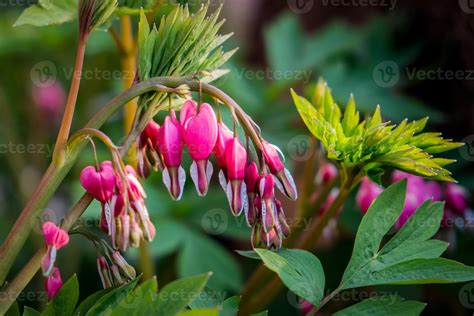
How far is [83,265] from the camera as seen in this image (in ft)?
7.24

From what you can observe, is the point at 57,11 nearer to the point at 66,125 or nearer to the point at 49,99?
the point at 66,125

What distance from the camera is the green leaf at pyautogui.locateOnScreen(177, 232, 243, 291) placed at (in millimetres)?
1685

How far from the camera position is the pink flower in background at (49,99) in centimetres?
268

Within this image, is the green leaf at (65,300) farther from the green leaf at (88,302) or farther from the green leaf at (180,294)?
the green leaf at (180,294)

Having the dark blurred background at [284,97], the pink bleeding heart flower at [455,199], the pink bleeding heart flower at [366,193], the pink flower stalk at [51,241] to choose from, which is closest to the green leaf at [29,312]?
the pink flower stalk at [51,241]

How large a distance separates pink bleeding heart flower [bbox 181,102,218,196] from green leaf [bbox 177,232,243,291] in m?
0.73

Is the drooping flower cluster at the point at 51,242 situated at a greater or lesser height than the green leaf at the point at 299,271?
greater

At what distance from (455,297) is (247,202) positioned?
108 centimetres

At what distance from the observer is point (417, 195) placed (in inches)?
59.3

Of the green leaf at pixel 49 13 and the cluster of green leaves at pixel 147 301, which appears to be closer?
the cluster of green leaves at pixel 147 301

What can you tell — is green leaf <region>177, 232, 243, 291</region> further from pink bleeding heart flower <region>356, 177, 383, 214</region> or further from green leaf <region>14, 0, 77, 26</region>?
green leaf <region>14, 0, 77, 26</region>

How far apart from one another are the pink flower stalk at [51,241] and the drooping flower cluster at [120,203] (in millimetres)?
62

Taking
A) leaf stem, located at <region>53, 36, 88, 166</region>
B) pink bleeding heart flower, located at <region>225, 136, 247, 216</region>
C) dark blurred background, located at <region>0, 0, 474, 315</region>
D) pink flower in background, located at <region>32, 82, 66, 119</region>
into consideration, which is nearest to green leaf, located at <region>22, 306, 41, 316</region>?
leaf stem, located at <region>53, 36, 88, 166</region>

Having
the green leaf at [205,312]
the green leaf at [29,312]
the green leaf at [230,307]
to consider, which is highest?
the green leaf at [205,312]
